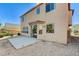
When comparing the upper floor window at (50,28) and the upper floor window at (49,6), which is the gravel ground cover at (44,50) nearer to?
the upper floor window at (50,28)

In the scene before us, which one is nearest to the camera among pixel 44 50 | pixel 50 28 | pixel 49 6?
pixel 44 50

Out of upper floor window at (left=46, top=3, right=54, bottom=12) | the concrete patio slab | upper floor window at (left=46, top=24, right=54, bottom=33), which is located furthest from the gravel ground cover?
upper floor window at (left=46, top=3, right=54, bottom=12)

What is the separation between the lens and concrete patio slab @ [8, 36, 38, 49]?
3637 millimetres

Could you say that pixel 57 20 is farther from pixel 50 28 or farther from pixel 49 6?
pixel 49 6

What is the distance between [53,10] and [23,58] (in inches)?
56.1

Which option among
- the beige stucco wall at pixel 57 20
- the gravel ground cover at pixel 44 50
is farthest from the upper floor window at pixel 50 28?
the gravel ground cover at pixel 44 50

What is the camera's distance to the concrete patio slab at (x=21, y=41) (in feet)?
11.9

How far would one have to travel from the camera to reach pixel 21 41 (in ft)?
12.1

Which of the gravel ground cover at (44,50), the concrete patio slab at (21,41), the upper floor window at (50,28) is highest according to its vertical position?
the upper floor window at (50,28)

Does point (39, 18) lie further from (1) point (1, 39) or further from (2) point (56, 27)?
(1) point (1, 39)

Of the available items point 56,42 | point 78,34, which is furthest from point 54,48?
point 78,34

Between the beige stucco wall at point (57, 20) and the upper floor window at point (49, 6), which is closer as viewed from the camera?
the beige stucco wall at point (57, 20)

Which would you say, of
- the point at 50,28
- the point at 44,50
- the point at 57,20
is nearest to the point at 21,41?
the point at 44,50

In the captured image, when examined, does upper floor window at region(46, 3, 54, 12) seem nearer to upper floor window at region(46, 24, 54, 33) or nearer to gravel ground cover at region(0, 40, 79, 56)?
upper floor window at region(46, 24, 54, 33)
